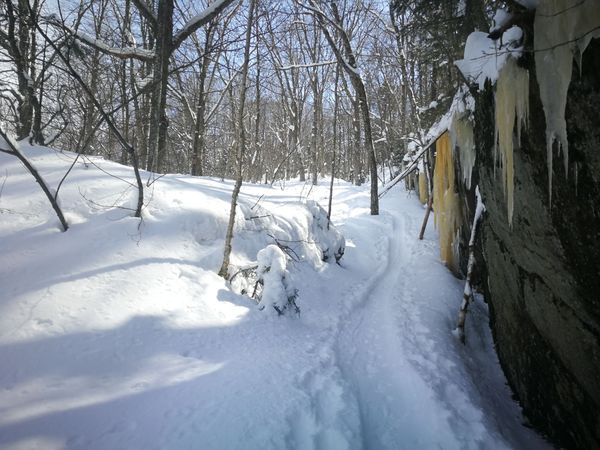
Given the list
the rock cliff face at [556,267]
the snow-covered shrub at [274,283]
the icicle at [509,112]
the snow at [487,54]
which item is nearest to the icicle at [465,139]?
the rock cliff face at [556,267]

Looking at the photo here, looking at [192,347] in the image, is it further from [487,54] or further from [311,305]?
[487,54]

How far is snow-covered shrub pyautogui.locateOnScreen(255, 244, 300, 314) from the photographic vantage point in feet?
13.8

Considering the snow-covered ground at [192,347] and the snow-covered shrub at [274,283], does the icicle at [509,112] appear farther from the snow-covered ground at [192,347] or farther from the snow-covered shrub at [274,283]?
the snow-covered shrub at [274,283]

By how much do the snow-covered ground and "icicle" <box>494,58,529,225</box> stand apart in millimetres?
2108

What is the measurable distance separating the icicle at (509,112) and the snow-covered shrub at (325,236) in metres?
3.84

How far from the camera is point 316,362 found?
350 centimetres

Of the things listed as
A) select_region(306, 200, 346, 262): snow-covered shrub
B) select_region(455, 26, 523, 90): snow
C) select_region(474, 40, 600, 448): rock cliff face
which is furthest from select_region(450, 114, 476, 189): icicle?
select_region(306, 200, 346, 262): snow-covered shrub

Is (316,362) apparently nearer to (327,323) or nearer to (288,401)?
(288,401)

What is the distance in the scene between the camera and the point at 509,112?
120 inches

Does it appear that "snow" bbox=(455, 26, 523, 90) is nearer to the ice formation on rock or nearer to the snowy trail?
the ice formation on rock

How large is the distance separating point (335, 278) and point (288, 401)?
3.60 m

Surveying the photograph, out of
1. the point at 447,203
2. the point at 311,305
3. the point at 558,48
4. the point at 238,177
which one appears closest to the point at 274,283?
the point at 311,305

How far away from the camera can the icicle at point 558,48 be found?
2.05 metres

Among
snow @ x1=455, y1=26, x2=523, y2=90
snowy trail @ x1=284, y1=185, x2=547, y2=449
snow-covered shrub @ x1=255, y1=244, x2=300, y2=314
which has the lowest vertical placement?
snowy trail @ x1=284, y1=185, x2=547, y2=449
